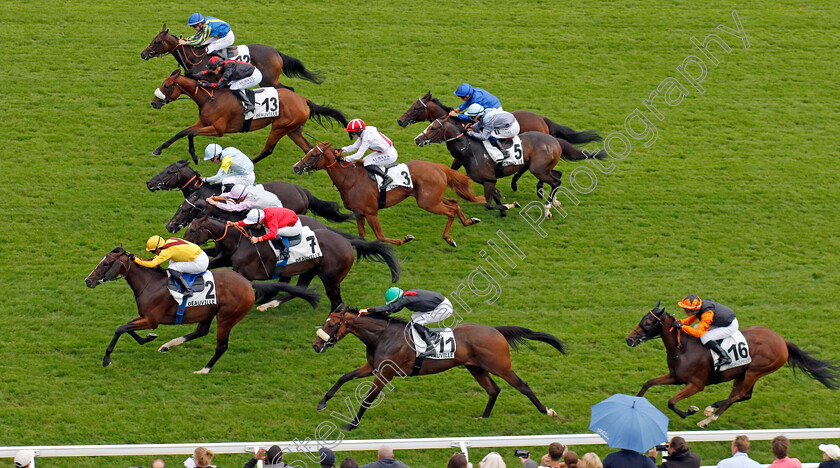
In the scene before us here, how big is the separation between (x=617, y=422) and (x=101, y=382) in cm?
505

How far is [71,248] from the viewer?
38.4 ft

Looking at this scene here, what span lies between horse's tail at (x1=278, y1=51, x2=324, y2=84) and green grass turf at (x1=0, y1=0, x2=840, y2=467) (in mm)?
405

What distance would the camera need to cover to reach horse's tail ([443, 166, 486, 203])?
40.2ft

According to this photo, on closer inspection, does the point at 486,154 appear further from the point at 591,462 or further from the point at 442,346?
the point at 591,462

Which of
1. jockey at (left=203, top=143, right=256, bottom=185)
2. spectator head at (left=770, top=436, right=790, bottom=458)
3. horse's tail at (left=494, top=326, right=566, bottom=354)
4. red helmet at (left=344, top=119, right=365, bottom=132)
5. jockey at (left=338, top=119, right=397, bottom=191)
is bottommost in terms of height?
jockey at (left=203, top=143, right=256, bottom=185)

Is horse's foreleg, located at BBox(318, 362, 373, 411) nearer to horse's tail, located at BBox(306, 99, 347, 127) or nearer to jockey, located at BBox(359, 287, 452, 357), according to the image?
jockey, located at BBox(359, 287, 452, 357)

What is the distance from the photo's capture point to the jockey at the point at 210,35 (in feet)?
44.1

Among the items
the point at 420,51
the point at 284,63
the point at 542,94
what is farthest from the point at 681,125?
the point at 284,63

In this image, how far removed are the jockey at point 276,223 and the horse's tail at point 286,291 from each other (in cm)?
34

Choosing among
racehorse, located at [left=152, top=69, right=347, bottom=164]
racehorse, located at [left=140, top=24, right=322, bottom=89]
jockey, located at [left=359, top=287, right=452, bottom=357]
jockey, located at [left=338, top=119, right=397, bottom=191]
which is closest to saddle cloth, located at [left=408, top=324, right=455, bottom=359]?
jockey, located at [left=359, top=287, right=452, bottom=357]

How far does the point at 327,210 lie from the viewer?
11.7 metres

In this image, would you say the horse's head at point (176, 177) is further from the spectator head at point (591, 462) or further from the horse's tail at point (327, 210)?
the spectator head at point (591, 462)

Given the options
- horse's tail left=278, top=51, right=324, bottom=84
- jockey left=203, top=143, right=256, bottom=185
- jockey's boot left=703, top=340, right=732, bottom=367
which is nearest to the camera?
jockey's boot left=703, top=340, right=732, bottom=367

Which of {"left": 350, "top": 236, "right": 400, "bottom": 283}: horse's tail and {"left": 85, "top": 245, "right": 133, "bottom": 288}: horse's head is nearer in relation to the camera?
{"left": 85, "top": 245, "right": 133, "bottom": 288}: horse's head
